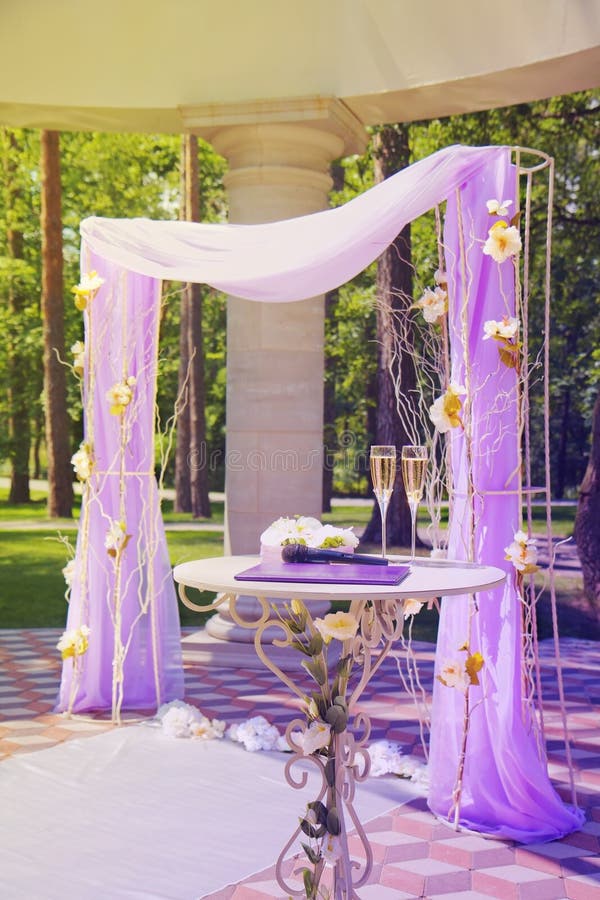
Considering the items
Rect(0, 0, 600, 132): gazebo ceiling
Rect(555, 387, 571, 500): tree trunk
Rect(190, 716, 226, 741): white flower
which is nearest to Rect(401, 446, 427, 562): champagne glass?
Rect(190, 716, 226, 741): white flower

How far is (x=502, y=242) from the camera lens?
3.46m

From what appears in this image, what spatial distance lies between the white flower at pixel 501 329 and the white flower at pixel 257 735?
206 cm

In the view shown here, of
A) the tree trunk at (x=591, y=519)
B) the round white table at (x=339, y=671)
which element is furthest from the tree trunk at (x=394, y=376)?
the round white table at (x=339, y=671)

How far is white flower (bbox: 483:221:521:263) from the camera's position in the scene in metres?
3.45

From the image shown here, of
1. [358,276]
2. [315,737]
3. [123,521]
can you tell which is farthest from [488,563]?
[358,276]

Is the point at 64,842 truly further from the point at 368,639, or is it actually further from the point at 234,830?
the point at 368,639

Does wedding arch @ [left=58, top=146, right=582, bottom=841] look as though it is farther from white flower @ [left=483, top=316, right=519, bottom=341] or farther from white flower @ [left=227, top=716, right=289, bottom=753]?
white flower @ [left=227, top=716, right=289, bottom=753]

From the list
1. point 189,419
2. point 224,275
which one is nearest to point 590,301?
point 189,419

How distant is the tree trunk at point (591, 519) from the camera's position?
7.96 metres

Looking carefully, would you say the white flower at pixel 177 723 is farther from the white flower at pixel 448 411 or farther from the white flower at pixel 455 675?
the white flower at pixel 448 411

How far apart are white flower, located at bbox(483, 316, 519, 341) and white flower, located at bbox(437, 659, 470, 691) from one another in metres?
1.15

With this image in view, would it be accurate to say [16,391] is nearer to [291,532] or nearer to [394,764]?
[394,764]

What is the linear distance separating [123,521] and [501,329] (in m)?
2.23

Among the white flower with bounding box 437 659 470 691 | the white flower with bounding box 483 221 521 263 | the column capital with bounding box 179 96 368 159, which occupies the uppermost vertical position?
the column capital with bounding box 179 96 368 159
